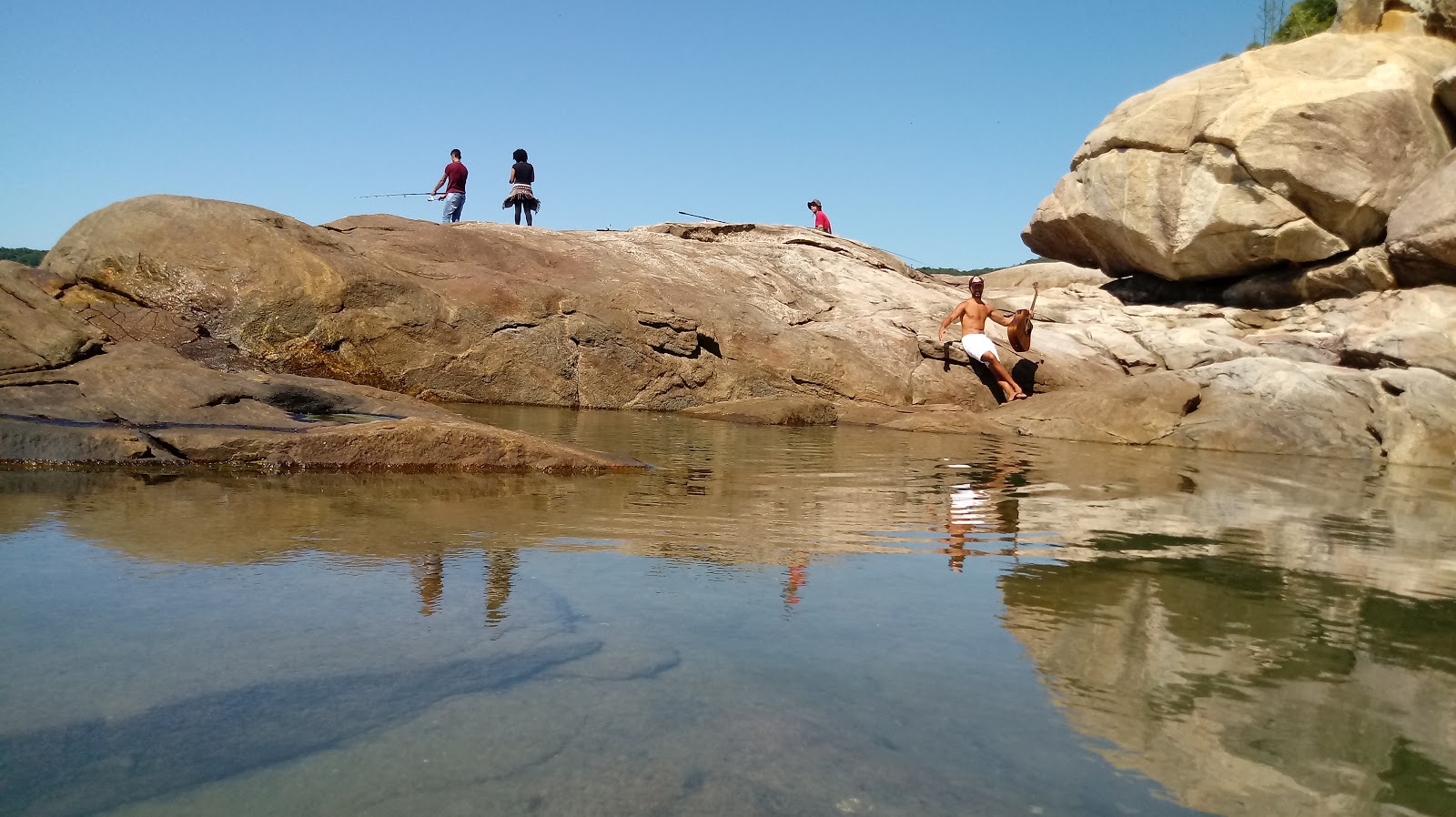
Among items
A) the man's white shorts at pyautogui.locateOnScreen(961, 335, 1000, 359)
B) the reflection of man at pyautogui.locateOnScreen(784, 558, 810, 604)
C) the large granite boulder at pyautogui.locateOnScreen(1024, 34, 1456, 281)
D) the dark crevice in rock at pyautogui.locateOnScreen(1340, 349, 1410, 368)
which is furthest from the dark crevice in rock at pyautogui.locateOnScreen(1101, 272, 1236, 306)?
the reflection of man at pyautogui.locateOnScreen(784, 558, 810, 604)

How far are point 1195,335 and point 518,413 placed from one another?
9937 mm

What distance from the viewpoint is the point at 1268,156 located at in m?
14.4

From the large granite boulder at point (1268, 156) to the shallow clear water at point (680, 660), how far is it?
38.0 ft

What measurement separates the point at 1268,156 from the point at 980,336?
507 centimetres

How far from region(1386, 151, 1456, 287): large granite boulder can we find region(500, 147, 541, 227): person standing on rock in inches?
477

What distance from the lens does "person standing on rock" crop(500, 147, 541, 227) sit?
15.6m

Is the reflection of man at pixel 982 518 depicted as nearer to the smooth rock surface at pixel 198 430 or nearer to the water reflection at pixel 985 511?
the water reflection at pixel 985 511

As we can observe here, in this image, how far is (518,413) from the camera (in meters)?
10.2

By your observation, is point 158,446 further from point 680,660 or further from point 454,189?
point 454,189

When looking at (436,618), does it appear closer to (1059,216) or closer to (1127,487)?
(1127,487)

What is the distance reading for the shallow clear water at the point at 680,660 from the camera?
1784 millimetres

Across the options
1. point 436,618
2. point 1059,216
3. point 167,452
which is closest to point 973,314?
point 1059,216

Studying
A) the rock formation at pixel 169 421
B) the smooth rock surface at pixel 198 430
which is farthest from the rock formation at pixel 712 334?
the smooth rock surface at pixel 198 430

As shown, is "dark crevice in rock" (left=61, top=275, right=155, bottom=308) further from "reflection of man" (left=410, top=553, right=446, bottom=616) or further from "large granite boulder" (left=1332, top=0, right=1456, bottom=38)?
"large granite boulder" (left=1332, top=0, right=1456, bottom=38)
